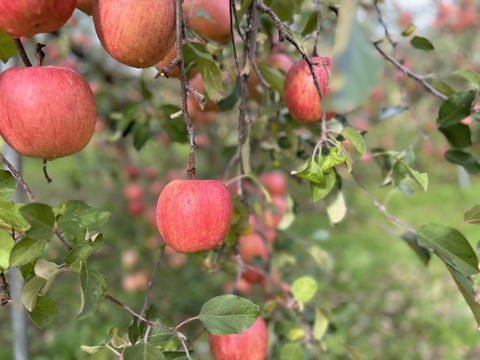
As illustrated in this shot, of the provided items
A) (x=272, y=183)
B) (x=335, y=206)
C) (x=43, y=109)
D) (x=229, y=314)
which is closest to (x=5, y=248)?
(x=43, y=109)

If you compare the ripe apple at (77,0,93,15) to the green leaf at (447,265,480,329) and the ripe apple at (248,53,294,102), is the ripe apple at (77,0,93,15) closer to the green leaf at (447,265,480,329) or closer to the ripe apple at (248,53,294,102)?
the ripe apple at (248,53,294,102)

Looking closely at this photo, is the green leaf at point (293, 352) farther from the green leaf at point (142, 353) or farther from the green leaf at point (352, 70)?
the green leaf at point (352, 70)

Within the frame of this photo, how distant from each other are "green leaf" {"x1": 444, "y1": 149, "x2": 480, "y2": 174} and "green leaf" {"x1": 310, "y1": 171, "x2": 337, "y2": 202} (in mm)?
278

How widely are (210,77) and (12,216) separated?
0.29 meters

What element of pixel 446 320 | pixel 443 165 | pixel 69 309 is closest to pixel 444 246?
pixel 446 320

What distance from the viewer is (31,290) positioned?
0.53 meters

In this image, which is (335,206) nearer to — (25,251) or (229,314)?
(229,314)

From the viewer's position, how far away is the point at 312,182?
2.13ft

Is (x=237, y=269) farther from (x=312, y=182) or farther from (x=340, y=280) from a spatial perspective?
(x=340, y=280)

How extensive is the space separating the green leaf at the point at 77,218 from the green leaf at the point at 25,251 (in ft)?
0.33

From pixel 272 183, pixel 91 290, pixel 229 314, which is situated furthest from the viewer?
pixel 272 183

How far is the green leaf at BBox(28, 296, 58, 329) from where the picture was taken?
55 centimetres

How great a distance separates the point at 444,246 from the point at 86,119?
496 mm

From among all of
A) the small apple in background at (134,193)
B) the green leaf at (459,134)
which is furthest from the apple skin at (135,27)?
the small apple in background at (134,193)
